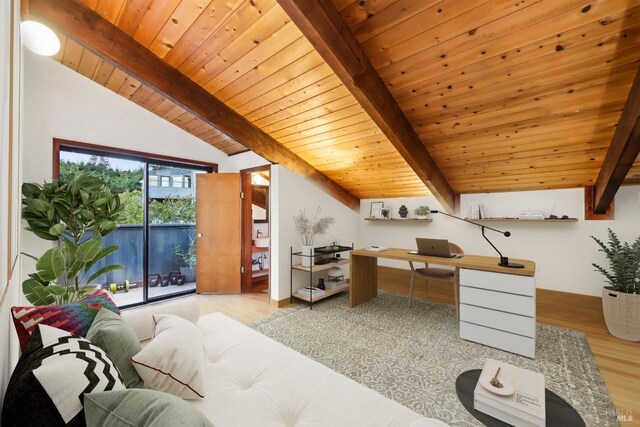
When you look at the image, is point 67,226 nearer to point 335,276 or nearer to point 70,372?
point 70,372

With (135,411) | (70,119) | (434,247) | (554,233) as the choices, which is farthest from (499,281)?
(70,119)

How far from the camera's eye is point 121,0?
2.03 metres

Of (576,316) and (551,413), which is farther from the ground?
(551,413)

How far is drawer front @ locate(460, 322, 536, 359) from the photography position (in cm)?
235

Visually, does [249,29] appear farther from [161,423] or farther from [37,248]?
[37,248]

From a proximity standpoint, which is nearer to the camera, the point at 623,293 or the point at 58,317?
the point at 58,317

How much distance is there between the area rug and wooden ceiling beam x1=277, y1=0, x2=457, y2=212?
5.80 ft

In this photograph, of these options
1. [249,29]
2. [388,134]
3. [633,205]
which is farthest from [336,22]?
[633,205]

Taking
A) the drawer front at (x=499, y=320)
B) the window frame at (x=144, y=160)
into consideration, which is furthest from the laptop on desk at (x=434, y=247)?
the window frame at (x=144, y=160)

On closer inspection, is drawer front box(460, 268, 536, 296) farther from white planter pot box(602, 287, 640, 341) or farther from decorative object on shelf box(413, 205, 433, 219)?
decorative object on shelf box(413, 205, 433, 219)

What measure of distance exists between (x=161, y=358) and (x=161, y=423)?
548 millimetres

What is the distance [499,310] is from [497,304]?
0.18 ft

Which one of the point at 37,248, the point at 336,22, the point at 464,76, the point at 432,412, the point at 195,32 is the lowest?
the point at 432,412

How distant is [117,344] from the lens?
1.08m
